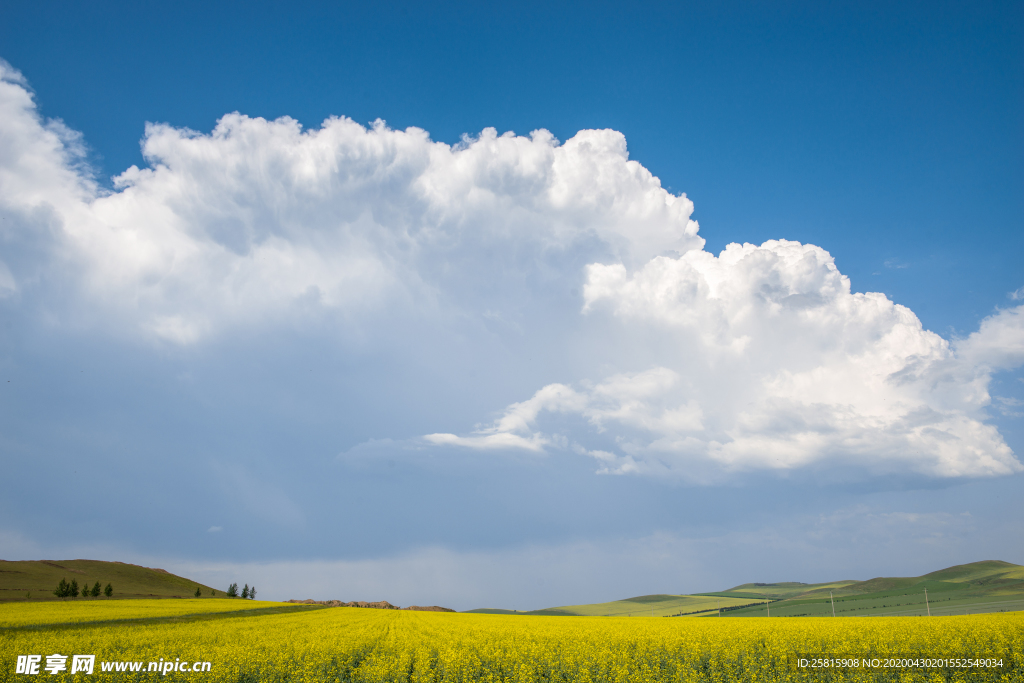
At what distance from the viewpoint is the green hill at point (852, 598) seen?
106 meters

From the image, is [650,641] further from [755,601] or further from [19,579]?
[755,601]

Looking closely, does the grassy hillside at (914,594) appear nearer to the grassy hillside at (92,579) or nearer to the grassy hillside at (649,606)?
the grassy hillside at (649,606)

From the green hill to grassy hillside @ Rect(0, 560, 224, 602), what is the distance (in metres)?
81.5

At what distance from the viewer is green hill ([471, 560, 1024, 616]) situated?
348 feet

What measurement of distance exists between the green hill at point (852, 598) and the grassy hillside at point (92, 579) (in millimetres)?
81515

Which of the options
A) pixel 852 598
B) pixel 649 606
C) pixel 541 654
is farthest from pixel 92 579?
pixel 852 598

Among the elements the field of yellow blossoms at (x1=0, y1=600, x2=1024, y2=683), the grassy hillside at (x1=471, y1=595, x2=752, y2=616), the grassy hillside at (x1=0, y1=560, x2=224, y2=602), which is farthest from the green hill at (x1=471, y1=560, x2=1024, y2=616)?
the grassy hillside at (x1=0, y1=560, x2=224, y2=602)

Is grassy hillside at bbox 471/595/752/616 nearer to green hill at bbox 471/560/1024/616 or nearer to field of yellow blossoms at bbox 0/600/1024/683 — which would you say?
green hill at bbox 471/560/1024/616

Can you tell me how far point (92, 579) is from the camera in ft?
378

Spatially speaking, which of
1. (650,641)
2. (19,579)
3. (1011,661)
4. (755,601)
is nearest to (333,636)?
(650,641)

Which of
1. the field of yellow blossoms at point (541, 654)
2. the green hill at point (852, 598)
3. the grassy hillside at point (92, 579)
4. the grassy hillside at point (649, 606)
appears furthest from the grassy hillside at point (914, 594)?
the grassy hillside at point (92, 579)

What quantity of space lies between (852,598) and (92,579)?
189582 mm

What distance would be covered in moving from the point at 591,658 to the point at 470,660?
19.8ft

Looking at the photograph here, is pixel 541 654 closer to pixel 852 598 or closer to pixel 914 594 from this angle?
pixel 914 594
